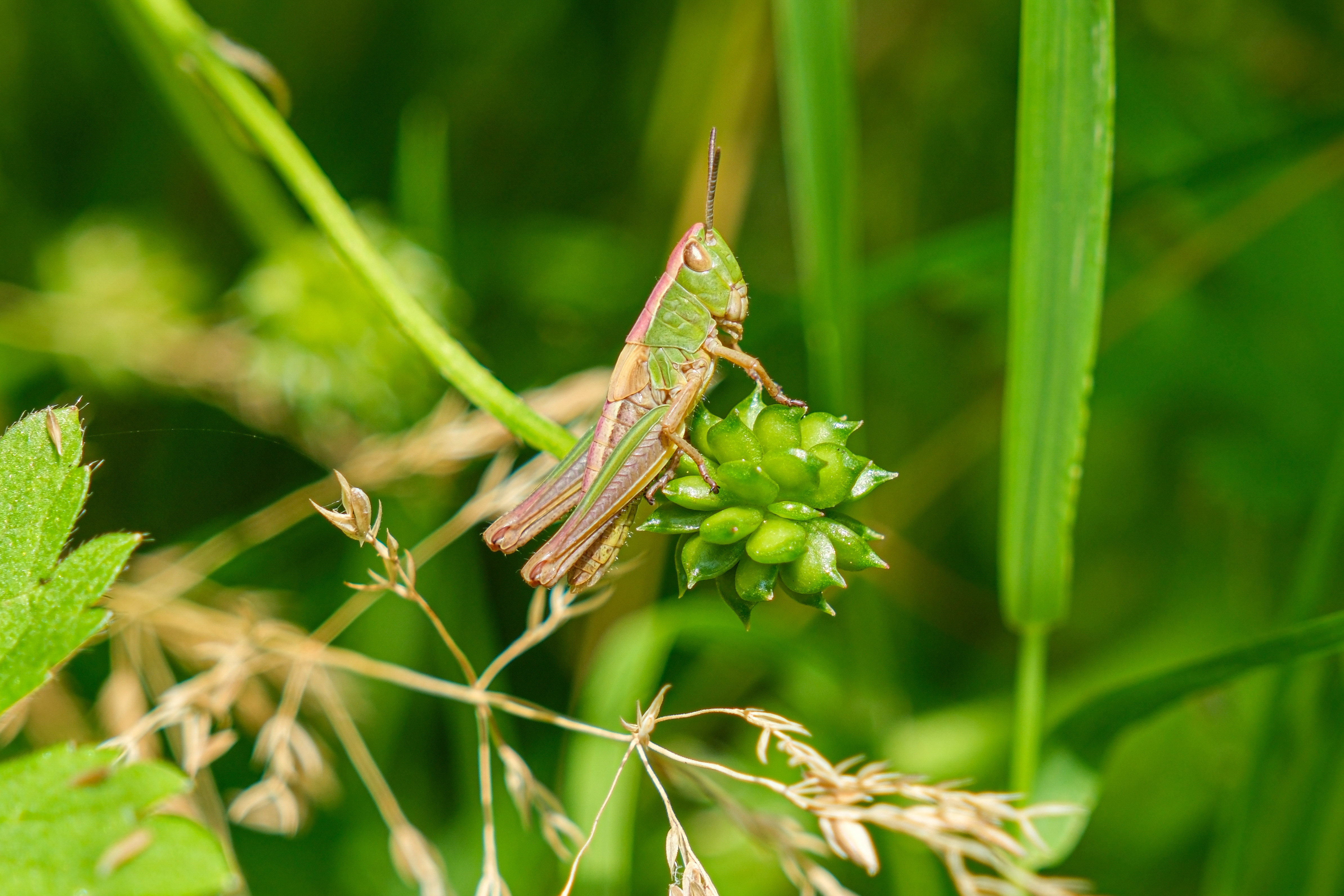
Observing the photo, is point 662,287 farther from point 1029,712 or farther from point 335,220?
point 1029,712

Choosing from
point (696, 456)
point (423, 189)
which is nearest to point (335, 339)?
point (423, 189)

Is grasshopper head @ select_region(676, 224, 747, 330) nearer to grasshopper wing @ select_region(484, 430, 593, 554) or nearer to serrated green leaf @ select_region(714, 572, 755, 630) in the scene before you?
grasshopper wing @ select_region(484, 430, 593, 554)

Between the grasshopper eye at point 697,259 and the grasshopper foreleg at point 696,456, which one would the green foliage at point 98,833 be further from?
the grasshopper eye at point 697,259

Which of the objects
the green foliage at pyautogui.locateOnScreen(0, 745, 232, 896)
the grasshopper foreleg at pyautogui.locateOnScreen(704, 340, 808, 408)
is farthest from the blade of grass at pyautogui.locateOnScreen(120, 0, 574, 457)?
the green foliage at pyautogui.locateOnScreen(0, 745, 232, 896)

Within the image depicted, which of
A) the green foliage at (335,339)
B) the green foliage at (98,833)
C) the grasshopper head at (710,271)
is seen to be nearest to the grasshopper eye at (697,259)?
the grasshopper head at (710,271)

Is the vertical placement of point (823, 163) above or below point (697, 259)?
above

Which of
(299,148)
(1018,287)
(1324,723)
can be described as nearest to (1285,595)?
(1324,723)
